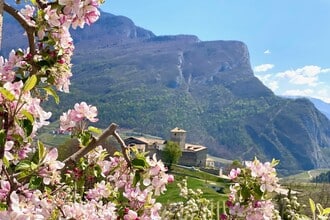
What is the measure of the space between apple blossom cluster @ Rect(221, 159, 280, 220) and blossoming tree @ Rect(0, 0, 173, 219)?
0.56 m

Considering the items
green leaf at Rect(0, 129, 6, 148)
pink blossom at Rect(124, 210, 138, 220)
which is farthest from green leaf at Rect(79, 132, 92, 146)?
green leaf at Rect(0, 129, 6, 148)

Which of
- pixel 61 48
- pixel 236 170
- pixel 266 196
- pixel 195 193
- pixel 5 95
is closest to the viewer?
pixel 5 95

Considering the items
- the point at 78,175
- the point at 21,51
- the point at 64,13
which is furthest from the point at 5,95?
the point at 78,175

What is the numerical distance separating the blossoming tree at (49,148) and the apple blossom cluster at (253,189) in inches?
22.0

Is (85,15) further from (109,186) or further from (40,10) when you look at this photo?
(109,186)

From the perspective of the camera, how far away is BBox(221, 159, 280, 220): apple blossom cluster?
2.84m

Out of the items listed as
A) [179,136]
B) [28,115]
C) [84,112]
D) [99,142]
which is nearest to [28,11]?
[84,112]

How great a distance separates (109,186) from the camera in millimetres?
3137

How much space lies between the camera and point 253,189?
9.46 ft

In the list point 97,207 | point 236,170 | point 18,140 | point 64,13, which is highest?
point 64,13

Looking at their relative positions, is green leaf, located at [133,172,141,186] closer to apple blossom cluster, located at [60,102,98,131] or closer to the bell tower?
apple blossom cluster, located at [60,102,98,131]

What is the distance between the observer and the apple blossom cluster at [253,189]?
284 centimetres

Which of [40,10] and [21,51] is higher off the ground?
[40,10]

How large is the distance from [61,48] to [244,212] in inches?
60.9
